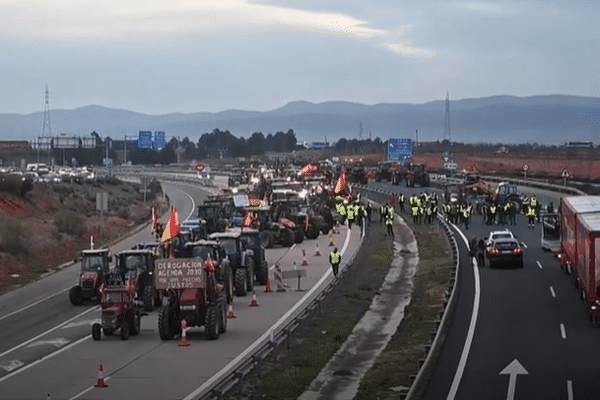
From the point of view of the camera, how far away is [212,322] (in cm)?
3080

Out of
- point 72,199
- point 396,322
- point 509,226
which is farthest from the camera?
point 72,199

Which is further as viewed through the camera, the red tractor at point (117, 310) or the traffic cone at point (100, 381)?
the red tractor at point (117, 310)

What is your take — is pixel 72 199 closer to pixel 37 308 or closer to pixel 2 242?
pixel 2 242

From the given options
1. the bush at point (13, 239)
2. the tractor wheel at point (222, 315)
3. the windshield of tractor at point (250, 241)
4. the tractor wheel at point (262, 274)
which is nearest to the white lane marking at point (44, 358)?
the tractor wheel at point (222, 315)

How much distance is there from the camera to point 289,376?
27.4 meters

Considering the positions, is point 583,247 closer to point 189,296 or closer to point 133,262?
point 189,296

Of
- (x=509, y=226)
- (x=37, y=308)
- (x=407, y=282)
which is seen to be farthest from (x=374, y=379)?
(x=509, y=226)

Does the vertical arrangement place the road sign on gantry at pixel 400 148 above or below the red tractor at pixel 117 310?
above

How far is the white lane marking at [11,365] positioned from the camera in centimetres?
2818

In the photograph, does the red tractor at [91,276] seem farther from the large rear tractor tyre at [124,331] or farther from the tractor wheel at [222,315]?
the tractor wheel at [222,315]

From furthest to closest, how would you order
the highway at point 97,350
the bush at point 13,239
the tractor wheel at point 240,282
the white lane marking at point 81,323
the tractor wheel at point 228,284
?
the bush at point 13,239
the tractor wheel at point 240,282
the tractor wheel at point 228,284
the white lane marking at point 81,323
the highway at point 97,350

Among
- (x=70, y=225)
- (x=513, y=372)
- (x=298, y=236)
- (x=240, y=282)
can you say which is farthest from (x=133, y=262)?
(x=70, y=225)

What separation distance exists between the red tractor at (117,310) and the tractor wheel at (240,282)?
8.56 meters

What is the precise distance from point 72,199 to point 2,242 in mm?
31169
